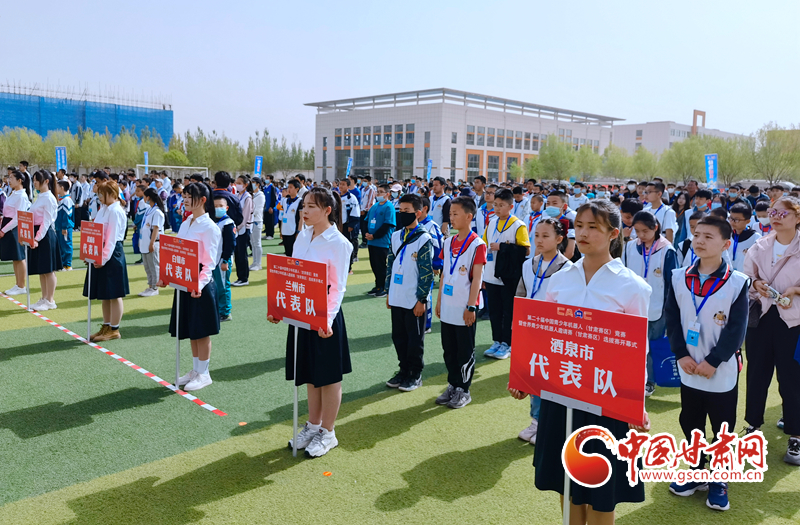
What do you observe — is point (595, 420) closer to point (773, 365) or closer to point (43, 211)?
point (773, 365)

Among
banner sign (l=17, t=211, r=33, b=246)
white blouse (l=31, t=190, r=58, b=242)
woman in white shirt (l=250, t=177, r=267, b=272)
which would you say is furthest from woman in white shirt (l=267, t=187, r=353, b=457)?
woman in white shirt (l=250, t=177, r=267, b=272)

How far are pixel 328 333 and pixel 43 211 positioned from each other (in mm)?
6398

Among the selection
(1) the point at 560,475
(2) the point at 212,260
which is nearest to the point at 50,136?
(2) the point at 212,260

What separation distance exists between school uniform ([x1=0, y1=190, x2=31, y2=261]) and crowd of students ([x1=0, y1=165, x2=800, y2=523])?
0.07 ft

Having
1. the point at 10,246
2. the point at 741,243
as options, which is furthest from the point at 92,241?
the point at 741,243

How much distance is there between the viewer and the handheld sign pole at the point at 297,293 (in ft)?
12.4

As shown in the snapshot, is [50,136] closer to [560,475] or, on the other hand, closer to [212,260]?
[212,260]

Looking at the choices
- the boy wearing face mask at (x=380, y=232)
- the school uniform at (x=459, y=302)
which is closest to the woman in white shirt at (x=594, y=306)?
the school uniform at (x=459, y=302)

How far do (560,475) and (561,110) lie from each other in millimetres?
87277

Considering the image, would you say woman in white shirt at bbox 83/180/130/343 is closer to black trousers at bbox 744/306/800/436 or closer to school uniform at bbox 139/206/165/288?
school uniform at bbox 139/206/165/288

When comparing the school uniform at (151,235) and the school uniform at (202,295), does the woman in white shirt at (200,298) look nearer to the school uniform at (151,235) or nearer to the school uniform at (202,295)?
the school uniform at (202,295)

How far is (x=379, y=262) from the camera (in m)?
10.2

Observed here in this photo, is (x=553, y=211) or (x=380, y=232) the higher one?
(x=553, y=211)

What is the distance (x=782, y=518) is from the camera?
3.48 metres
